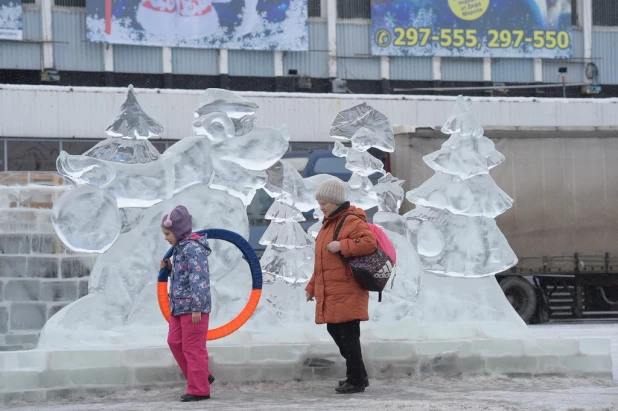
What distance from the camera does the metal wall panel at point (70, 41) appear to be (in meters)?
32.0

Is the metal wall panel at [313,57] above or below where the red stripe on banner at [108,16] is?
below

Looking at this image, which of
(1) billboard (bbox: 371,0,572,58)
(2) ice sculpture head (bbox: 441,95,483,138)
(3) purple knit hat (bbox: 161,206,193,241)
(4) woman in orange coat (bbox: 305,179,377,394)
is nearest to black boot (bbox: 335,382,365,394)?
(4) woman in orange coat (bbox: 305,179,377,394)

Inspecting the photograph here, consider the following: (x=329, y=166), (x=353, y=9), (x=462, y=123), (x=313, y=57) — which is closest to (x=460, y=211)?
(x=462, y=123)

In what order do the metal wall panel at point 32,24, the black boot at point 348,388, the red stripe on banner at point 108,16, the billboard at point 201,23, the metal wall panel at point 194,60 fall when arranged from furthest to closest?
the metal wall panel at point 194,60 → the metal wall panel at point 32,24 → the billboard at point 201,23 → the red stripe on banner at point 108,16 → the black boot at point 348,388

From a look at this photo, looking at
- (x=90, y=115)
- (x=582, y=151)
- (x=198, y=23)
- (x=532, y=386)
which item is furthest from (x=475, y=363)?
(x=198, y=23)

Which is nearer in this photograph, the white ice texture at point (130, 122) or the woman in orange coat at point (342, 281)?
the woman in orange coat at point (342, 281)

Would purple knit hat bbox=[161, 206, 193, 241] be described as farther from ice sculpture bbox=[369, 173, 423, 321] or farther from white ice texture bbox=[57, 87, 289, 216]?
ice sculpture bbox=[369, 173, 423, 321]

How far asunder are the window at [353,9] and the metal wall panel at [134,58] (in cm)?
556

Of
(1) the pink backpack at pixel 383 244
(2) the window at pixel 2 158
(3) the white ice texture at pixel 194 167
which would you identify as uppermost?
(2) the window at pixel 2 158

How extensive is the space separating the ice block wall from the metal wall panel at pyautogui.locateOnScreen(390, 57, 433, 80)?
23.0m

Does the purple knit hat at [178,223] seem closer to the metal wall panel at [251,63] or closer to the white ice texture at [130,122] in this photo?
the white ice texture at [130,122]

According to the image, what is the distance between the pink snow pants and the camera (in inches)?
338

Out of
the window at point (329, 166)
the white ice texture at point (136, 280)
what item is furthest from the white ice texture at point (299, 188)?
the window at point (329, 166)

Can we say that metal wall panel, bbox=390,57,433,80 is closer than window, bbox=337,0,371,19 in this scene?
No
